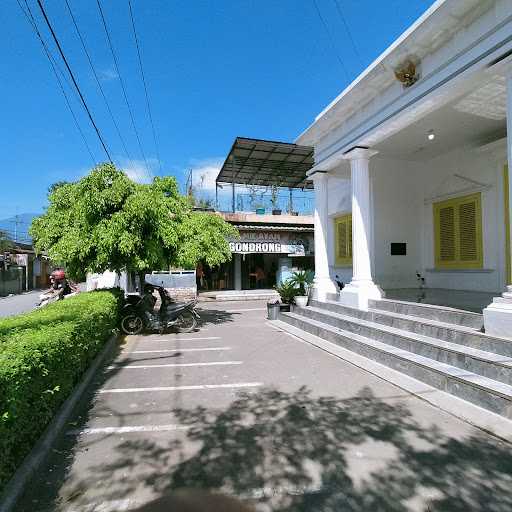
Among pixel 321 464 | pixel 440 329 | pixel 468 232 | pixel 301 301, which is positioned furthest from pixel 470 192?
pixel 321 464

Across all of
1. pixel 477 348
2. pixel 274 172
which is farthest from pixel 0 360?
pixel 274 172

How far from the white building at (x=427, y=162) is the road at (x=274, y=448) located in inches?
81.3

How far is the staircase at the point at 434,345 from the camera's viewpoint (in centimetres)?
389

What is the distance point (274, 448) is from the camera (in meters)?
3.14

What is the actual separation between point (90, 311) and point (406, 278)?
26.4ft

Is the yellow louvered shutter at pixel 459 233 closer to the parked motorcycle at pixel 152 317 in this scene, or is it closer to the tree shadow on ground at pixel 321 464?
the tree shadow on ground at pixel 321 464

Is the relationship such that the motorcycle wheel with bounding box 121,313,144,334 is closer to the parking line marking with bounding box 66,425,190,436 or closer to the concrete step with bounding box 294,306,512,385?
the concrete step with bounding box 294,306,512,385

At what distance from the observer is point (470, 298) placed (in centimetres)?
709

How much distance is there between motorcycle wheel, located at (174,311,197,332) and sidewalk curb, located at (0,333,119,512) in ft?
13.3

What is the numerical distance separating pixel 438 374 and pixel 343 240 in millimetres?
7568

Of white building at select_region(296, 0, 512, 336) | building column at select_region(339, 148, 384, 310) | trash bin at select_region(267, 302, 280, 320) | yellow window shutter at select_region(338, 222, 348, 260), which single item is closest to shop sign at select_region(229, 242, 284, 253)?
white building at select_region(296, 0, 512, 336)

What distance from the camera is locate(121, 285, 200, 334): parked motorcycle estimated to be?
8.77 m

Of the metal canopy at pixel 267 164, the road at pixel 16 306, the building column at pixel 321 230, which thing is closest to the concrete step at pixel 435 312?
the building column at pixel 321 230

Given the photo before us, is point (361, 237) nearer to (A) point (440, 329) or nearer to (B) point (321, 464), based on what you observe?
(A) point (440, 329)
